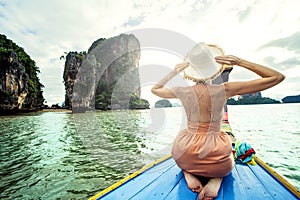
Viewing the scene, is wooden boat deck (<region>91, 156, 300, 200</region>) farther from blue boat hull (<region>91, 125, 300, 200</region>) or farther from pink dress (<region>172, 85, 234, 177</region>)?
pink dress (<region>172, 85, 234, 177</region>)

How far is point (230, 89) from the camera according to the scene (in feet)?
5.15

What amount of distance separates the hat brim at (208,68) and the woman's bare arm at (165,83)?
7 cm

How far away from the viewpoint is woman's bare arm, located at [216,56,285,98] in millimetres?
1446

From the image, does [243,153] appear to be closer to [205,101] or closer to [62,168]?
[205,101]

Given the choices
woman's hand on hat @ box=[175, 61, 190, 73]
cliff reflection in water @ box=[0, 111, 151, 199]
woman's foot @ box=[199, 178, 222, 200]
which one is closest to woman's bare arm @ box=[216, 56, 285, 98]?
woman's hand on hat @ box=[175, 61, 190, 73]

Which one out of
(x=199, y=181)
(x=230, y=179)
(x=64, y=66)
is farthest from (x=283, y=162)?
(x=64, y=66)

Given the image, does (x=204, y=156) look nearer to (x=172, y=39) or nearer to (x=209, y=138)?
(x=209, y=138)

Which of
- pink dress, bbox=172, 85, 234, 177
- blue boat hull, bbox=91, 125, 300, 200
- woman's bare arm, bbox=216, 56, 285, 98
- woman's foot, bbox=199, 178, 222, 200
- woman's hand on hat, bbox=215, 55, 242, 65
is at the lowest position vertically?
blue boat hull, bbox=91, 125, 300, 200

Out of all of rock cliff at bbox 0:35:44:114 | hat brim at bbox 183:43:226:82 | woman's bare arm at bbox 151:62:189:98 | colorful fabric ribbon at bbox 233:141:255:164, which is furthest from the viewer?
rock cliff at bbox 0:35:44:114

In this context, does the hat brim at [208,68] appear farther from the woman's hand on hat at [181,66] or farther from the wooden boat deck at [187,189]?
the wooden boat deck at [187,189]

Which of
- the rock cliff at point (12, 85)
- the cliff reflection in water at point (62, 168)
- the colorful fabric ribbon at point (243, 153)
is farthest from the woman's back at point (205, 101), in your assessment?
the rock cliff at point (12, 85)

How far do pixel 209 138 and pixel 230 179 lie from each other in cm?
60

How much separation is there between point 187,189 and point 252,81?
108 cm

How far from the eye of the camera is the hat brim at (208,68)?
1.70 meters
